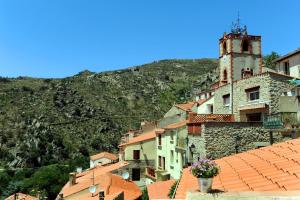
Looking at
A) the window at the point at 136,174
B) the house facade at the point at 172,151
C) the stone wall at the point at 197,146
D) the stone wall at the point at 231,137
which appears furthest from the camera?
the window at the point at 136,174

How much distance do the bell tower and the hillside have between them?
63533mm

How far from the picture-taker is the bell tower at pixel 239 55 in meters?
40.9

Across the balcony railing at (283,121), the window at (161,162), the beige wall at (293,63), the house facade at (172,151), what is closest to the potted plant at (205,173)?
the balcony railing at (283,121)

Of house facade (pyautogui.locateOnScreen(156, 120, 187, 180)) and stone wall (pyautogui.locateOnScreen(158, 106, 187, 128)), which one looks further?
stone wall (pyautogui.locateOnScreen(158, 106, 187, 128))

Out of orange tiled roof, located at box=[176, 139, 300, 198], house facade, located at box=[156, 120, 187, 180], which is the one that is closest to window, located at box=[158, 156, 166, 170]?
house facade, located at box=[156, 120, 187, 180]

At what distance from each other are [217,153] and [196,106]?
57.8 ft

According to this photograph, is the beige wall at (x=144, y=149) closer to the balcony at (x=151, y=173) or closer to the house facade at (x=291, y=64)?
the balcony at (x=151, y=173)

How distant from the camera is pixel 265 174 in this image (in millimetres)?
11070

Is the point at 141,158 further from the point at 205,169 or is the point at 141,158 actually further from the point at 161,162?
the point at 205,169

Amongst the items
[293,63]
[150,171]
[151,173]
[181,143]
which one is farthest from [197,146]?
[150,171]

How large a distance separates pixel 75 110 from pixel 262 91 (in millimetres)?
88555

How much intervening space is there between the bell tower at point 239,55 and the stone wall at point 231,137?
600 inches

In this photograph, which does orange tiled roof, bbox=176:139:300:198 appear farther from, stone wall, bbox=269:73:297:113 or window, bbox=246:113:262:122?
window, bbox=246:113:262:122

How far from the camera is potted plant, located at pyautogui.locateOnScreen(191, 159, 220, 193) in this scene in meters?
9.31
